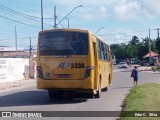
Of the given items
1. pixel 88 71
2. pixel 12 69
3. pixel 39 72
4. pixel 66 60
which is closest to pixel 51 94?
pixel 39 72

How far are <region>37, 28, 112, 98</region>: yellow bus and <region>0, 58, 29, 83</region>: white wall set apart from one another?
2021 centimetres

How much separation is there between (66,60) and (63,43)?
2.39ft

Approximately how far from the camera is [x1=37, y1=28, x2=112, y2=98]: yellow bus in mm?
16547

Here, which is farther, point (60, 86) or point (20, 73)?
point (20, 73)

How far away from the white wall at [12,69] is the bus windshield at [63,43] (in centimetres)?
2016

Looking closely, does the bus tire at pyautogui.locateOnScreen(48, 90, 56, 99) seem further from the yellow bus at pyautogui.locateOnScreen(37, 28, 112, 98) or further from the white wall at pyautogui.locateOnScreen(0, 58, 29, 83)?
the white wall at pyautogui.locateOnScreen(0, 58, 29, 83)

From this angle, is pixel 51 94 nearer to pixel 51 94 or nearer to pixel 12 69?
pixel 51 94

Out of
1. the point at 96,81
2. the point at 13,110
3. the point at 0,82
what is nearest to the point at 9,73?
the point at 0,82

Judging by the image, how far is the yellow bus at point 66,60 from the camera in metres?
16.5

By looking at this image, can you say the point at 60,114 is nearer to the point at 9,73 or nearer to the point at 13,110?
the point at 13,110

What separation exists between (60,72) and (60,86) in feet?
1.90

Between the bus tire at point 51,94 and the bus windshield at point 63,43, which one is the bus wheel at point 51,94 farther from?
the bus windshield at point 63,43

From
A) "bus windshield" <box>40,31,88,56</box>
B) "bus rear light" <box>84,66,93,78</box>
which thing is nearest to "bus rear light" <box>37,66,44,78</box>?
"bus windshield" <box>40,31,88,56</box>

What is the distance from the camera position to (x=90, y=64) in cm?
1648
